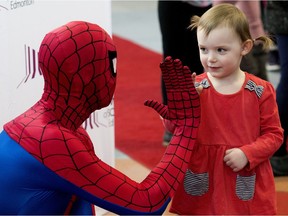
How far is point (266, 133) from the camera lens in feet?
8.86

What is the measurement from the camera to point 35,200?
7.57 feet

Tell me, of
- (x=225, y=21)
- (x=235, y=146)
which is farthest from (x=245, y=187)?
(x=225, y=21)

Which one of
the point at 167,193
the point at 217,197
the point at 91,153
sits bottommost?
the point at 217,197

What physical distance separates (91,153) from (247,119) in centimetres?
67

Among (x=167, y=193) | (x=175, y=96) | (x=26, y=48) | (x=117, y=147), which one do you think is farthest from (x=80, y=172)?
(x=117, y=147)

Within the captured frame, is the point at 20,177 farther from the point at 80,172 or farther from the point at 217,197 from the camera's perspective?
the point at 217,197

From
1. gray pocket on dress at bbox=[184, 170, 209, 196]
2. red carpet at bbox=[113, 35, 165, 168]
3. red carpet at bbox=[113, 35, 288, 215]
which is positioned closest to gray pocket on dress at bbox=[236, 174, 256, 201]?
gray pocket on dress at bbox=[184, 170, 209, 196]

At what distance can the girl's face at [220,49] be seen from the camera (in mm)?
2633

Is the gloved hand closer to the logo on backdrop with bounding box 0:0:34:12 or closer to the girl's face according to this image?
the girl's face

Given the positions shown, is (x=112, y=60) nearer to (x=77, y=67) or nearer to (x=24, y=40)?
(x=77, y=67)

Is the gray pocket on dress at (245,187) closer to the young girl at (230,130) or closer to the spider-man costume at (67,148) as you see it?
the young girl at (230,130)

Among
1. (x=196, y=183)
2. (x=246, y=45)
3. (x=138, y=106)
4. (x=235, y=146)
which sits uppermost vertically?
(x=246, y=45)

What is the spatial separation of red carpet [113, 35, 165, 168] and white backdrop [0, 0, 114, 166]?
4.31 ft

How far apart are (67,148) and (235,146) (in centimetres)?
73
